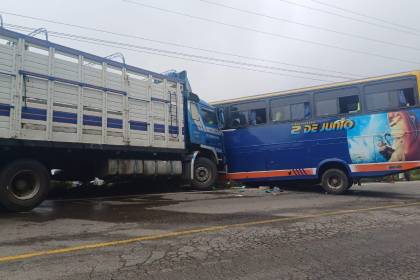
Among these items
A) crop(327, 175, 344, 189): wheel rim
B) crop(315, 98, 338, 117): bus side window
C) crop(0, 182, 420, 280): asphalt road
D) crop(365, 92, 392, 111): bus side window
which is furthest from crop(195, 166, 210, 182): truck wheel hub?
crop(365, 92, 392, 111): bus side window

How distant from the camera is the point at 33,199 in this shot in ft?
27.2

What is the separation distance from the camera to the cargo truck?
8.19 meters

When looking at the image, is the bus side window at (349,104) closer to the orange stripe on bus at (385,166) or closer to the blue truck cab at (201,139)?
the orange stripe on bus at (385,166)

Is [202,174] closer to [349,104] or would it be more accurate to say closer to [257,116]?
[257,116]

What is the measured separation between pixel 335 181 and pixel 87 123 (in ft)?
25.3

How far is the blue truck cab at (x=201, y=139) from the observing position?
44.7 ft

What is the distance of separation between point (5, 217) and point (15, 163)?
1202 mm

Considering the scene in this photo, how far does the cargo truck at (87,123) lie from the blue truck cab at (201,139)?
35 millimetres

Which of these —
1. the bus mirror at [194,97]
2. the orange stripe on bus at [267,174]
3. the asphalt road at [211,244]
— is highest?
the bus mirror at [194,97]

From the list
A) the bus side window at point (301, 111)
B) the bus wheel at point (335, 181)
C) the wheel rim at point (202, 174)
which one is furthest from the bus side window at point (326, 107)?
the wheel rim at point (202, 174)

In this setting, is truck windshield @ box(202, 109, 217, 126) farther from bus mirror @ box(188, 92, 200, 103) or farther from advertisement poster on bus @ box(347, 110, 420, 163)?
advertisement poster on bus @ box(347, 110, 420, 163)

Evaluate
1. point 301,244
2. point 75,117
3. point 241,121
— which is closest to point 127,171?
point 75,117

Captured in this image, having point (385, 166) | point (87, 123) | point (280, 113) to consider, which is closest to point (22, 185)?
point (87, 123)

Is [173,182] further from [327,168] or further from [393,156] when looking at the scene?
[393,156]
